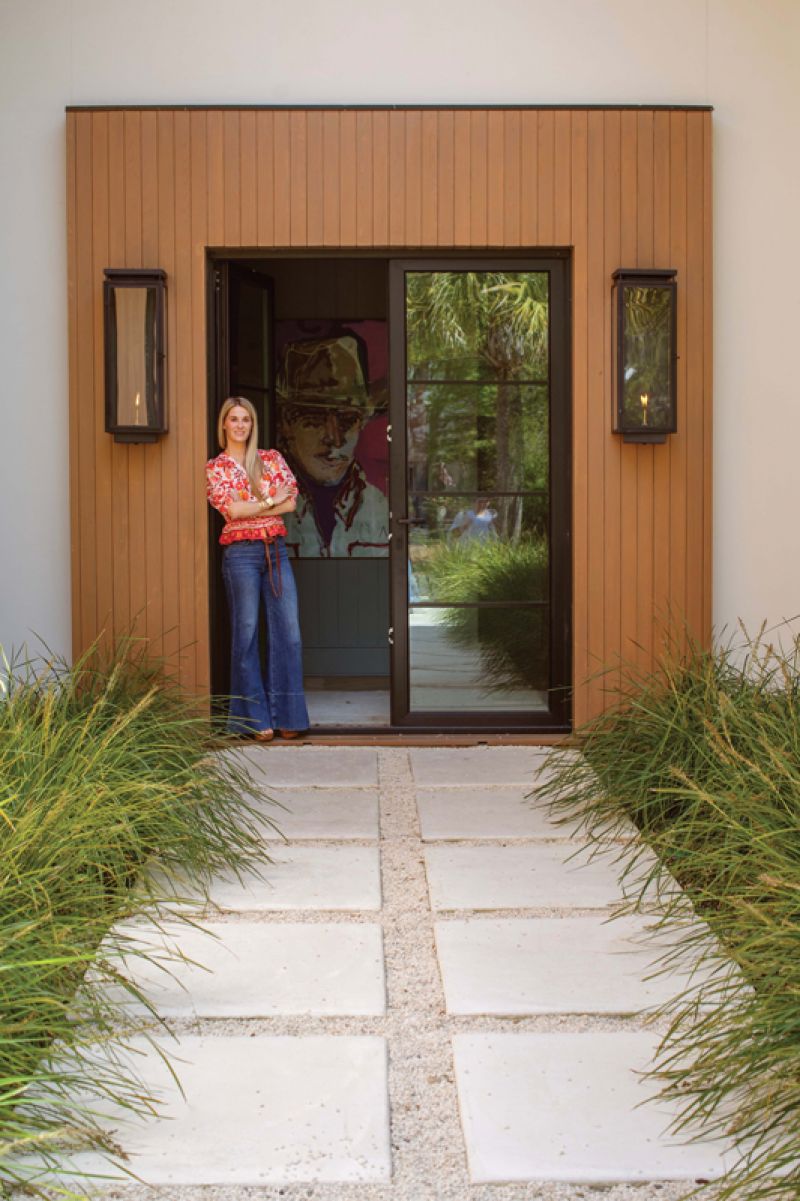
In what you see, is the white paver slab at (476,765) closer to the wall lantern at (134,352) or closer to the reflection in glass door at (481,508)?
the reflection in glass door at (481,508)

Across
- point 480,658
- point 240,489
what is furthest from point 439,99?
point 480,658

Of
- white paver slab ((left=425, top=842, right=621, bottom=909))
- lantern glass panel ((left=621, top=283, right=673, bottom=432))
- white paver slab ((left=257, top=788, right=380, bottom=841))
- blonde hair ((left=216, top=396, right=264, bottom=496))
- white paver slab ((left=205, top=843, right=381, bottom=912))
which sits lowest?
white paver slab ((left=425, top=842, right=621, bottom=909))

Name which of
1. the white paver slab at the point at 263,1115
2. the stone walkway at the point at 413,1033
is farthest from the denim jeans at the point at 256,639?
the white paver slab at the point at 263,1115

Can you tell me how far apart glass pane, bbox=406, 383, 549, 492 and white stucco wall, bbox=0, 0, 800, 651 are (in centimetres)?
81

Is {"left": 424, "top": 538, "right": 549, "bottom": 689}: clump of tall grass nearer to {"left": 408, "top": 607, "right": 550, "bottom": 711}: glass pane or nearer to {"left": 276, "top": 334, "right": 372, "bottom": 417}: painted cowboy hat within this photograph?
{"left": 408, "top": 607, "right": 550, "bottom": 711}: glass pane

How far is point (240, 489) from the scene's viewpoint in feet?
16.8

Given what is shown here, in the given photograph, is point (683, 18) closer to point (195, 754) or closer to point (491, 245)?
point (491, 245)

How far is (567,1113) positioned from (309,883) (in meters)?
1.36

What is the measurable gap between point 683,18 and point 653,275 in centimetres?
118

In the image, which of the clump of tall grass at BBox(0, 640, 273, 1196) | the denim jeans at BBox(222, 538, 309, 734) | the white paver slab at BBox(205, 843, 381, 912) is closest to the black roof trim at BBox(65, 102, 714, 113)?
the denim jeans at BBox(222, 538, 309, 734)

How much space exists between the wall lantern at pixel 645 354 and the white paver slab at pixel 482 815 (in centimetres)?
174

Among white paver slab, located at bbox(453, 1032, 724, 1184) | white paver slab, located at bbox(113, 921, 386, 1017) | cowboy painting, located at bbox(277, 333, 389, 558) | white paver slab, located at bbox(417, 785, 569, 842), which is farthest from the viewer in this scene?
cowboy painting, located at bbox(277, 333, 389, 558)

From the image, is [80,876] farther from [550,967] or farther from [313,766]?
[313,766]

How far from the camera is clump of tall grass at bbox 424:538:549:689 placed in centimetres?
544
